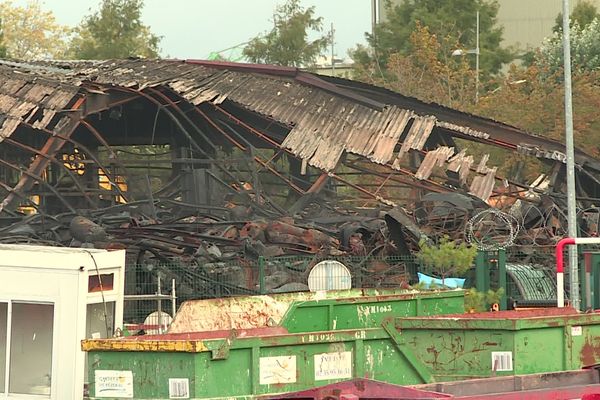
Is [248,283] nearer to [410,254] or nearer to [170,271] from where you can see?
[170,271]

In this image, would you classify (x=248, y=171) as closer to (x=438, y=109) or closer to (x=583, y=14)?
(x=438, y=109)

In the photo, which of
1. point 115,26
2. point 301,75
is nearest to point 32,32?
point 115,26

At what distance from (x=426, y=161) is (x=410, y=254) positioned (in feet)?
12.8

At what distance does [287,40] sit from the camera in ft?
237

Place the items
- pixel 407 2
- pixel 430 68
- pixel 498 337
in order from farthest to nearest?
1. pixel 407 2
2. pixel 430 68
3. pixel 498 337

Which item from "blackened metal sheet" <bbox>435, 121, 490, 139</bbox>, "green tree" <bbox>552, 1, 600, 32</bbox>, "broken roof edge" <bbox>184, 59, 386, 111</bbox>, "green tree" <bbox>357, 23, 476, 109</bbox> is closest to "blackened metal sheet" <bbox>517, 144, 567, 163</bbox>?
"blackened metal sheet" <bbox>435, 121, 490, 139</bbox>

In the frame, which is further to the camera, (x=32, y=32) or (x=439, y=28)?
(x=32, y=32)

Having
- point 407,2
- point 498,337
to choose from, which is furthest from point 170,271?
point 407,2

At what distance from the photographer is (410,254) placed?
1021 inches

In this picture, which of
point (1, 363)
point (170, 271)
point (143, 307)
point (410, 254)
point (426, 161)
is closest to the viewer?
point (1, 363)

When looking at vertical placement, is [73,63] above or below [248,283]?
above

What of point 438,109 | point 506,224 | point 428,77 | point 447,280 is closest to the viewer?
point 447,280

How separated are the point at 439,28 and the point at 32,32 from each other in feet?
149

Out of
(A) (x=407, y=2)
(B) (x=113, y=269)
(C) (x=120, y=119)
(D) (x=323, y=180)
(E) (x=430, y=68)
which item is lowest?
(B) (x=113, y=269)
